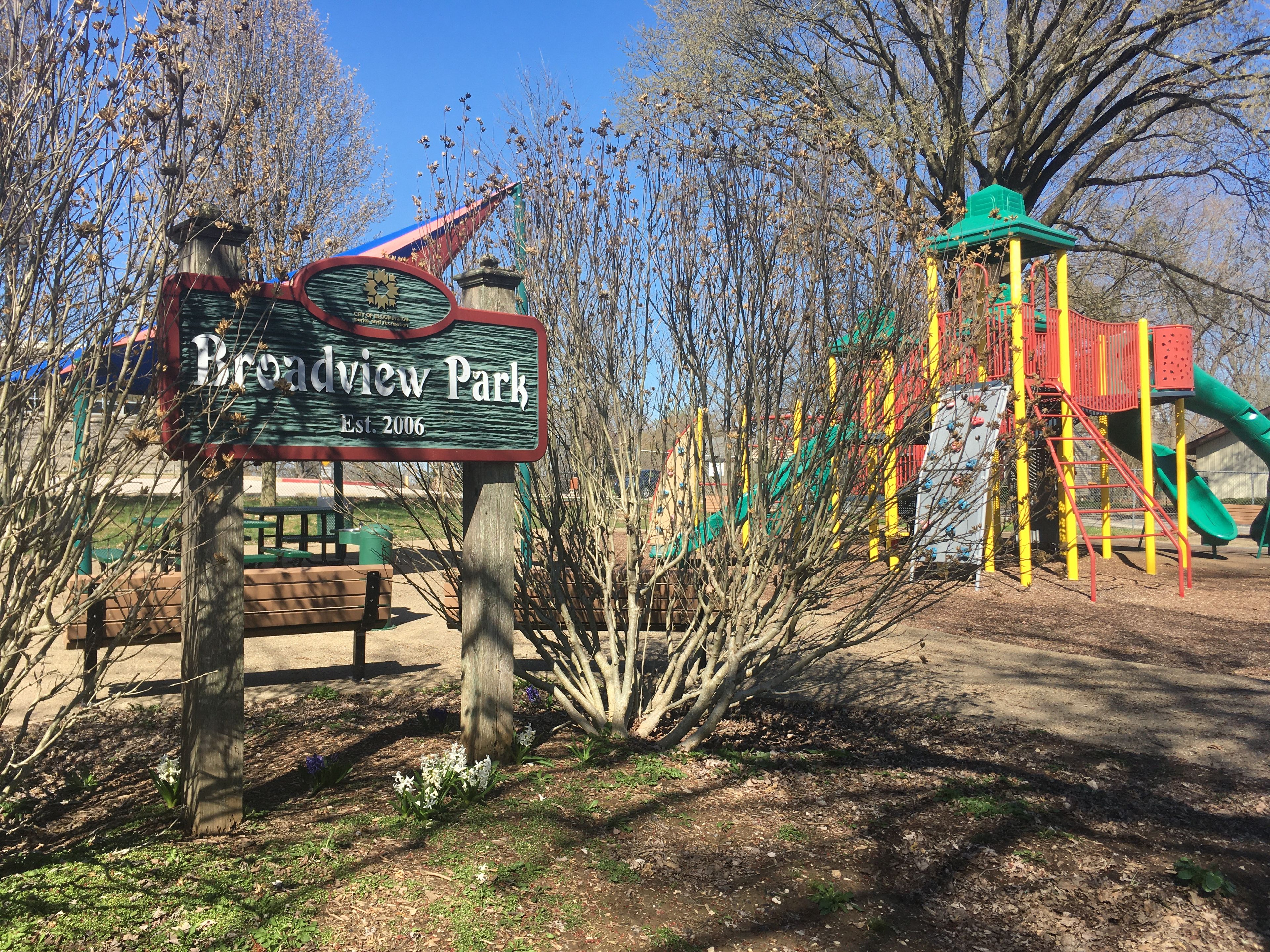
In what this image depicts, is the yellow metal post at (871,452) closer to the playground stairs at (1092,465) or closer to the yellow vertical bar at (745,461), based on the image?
the yellow vertical bar at (745,461)

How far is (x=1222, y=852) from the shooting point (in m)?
3.64

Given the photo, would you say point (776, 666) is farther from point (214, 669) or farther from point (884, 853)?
point (214, 669)

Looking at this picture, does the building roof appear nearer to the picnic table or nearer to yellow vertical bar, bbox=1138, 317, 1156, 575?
yellow vertical bar, bbox=1138, 317, 1156, 575

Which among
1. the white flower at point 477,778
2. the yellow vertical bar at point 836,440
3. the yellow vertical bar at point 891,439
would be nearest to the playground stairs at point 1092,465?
the yellow vertical bar at point 891,439

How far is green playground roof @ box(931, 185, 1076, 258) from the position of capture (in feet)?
39.9

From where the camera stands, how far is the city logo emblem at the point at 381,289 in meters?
3.60

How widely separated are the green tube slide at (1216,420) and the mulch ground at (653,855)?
44.1ft

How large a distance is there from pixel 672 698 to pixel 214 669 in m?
2.48

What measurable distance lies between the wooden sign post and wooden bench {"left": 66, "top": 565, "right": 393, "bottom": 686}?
1935mm

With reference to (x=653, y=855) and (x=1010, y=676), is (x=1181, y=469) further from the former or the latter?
(x=653, y=855)

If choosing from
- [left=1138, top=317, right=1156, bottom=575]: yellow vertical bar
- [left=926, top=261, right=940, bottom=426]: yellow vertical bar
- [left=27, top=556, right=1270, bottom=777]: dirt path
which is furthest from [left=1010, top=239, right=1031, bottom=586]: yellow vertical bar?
[left=926, top=261, right=940, bottom=426]: yellow vertical bar

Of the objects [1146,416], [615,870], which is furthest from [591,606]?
[1146,416]

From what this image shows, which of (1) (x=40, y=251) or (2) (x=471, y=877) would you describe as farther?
(2) (x=471, y=877)

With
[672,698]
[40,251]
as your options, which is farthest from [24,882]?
[672,698]
